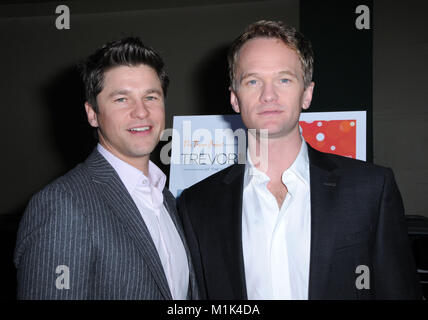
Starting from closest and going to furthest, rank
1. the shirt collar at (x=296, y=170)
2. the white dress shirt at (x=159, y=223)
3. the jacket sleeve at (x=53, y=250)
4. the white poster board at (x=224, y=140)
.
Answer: the jacket sleeve at (x=53, y=250), the white dress shirt at (x=159, y=223), the shirt collar at (x=296, y=170), the white poster board at (x=224, y=140)

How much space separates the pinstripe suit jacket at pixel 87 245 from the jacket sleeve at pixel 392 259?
2.99 feet

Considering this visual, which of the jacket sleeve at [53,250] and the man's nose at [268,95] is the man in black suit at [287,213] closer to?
the man's nose at [268,95]

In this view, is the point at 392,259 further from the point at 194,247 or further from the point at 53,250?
the point at 53,250

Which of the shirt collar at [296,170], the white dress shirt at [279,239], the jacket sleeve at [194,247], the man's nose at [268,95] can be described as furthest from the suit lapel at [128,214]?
the man's nose at [268,95]

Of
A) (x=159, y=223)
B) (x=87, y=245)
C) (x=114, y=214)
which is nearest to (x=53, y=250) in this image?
(x=87, y=245)

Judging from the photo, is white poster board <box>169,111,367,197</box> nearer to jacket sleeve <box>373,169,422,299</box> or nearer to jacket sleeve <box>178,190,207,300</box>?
jacket sleeve <box>178,190,207,300</box>

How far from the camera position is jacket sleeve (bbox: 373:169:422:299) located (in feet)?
4.77

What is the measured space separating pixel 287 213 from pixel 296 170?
22 centimetres

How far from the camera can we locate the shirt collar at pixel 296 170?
5.32ft

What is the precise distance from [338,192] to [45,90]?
14.4 feet

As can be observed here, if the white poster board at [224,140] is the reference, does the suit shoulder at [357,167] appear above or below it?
below

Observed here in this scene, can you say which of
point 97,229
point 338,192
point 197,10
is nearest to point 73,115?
point 197,10

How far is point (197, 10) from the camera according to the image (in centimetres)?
430

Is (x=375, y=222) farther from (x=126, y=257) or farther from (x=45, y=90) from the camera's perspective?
(x=45, y=90)
